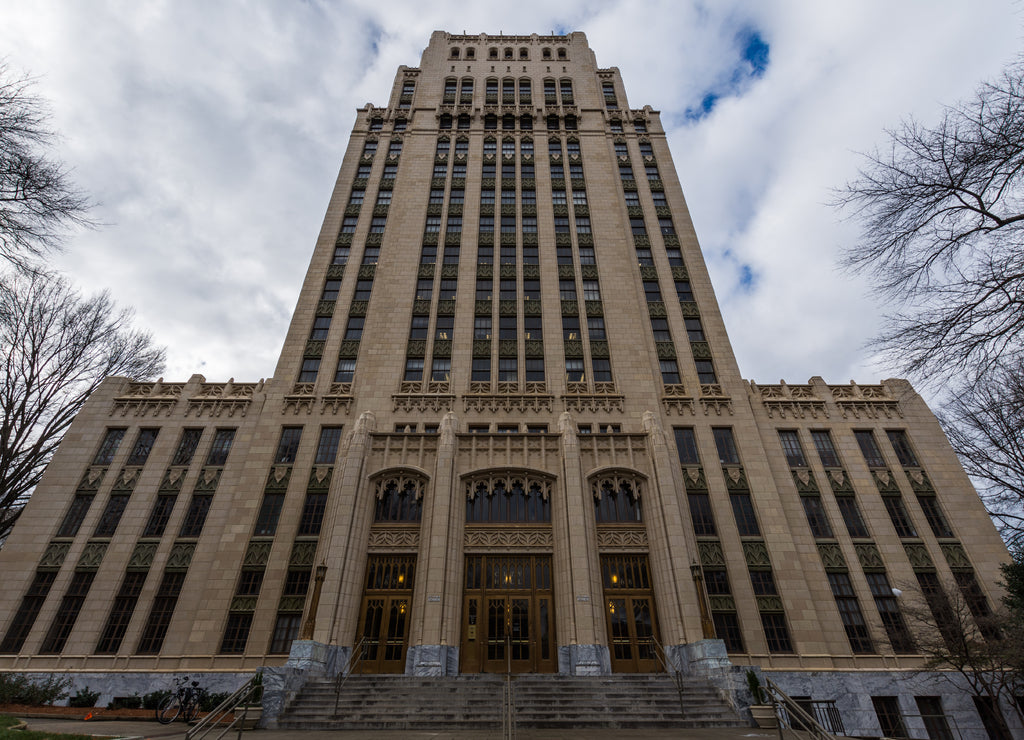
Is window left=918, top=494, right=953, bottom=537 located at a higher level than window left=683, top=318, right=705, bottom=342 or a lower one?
lower

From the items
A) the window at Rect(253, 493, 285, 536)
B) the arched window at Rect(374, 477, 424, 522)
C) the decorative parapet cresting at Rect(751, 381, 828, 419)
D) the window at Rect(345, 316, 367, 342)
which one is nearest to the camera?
the arched window at Rect(374, 477, 424, 522)

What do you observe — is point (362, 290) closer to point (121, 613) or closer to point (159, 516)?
point (159, 516)

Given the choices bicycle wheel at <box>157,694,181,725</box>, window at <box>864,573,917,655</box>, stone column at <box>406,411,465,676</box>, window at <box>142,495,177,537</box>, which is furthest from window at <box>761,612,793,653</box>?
window at <box>142,495,177,537</box>

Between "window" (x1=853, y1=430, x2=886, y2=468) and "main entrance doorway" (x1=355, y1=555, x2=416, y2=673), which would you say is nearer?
"main entrance doorway" (x1=355, y1=555, x2=416, y2=673)

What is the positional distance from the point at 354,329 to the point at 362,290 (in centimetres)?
339

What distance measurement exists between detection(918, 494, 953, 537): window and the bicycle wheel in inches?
1431

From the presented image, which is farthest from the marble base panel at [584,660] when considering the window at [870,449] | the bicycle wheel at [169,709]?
the window at [870,449]

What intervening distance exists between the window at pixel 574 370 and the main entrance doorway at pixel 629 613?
10.9 meters

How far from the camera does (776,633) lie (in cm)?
2245

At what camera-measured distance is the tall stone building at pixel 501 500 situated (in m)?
21.4

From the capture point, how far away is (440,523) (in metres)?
22.1

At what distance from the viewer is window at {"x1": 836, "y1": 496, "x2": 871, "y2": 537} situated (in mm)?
25578

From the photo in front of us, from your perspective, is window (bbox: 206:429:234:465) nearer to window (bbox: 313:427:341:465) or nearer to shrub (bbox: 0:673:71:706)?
window (bbox: 313:427:341:465)

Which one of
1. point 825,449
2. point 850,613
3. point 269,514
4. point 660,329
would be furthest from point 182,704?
point 825,449
